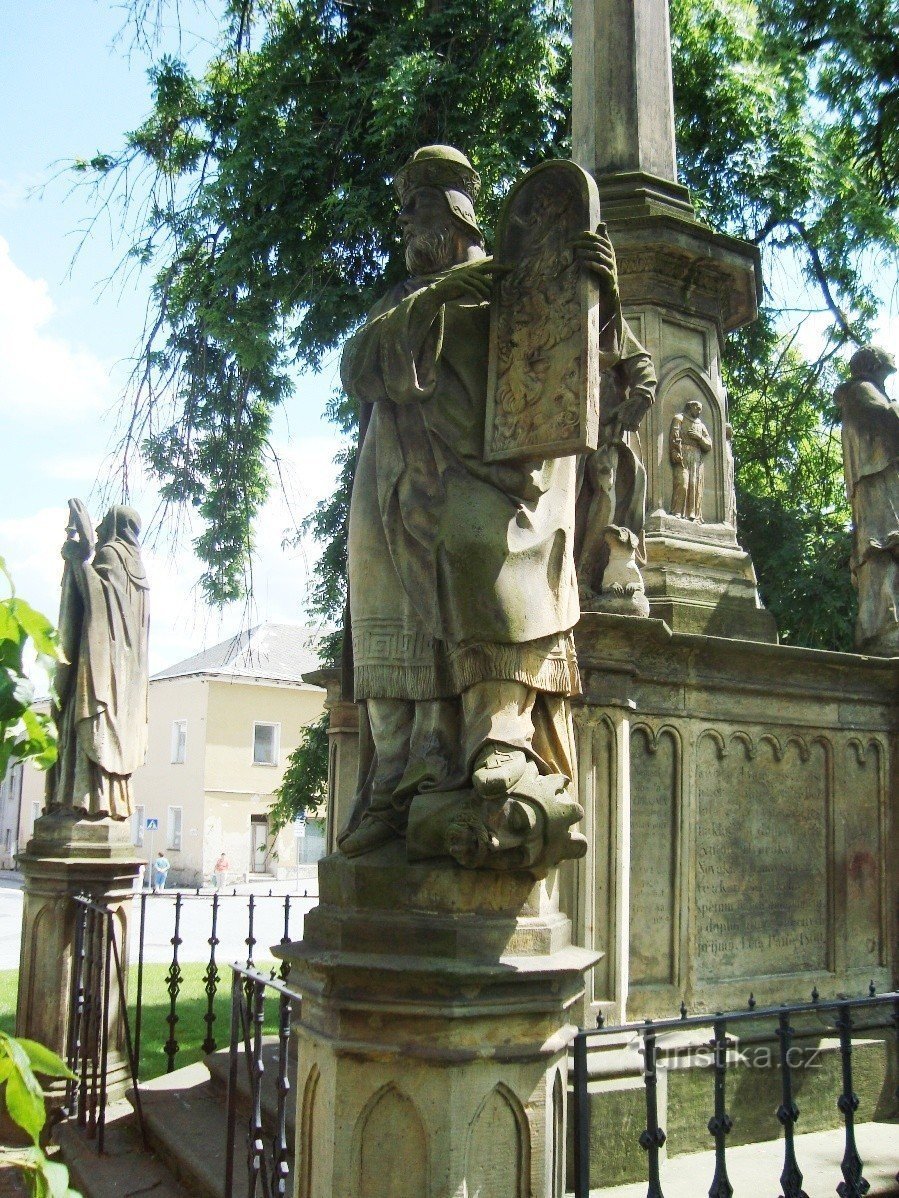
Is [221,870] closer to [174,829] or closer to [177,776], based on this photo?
[174,829]

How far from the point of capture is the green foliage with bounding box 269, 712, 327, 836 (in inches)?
453

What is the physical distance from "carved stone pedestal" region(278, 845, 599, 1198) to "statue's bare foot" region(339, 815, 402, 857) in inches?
4.7

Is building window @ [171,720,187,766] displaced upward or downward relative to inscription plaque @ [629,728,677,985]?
upward

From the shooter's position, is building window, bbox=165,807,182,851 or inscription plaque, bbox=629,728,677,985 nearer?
inscription plaque, bbox=629,728,677,985

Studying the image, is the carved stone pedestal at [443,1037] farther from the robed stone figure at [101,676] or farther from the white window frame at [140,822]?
the white window frame at [140,822]

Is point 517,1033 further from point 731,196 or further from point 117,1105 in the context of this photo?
point 731,196

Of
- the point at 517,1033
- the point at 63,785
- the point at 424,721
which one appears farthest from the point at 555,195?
the point at 63,785

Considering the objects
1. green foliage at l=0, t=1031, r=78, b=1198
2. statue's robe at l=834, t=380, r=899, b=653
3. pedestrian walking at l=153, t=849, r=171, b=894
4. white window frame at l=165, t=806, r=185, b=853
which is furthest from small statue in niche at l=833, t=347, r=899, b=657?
white window frame at l=165, t=806, r=185, b=853

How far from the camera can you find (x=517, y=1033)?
3107 mm

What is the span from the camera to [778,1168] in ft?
14.5

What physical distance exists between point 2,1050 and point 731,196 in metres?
11.6

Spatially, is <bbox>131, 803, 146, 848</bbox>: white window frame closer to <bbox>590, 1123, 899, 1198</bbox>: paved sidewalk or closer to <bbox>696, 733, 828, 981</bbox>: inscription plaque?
<bbox>696, 733, 828, 981</bbox>: inscription plaque

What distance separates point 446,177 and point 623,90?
332cm

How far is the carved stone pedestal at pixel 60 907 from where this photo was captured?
6.75 meters
